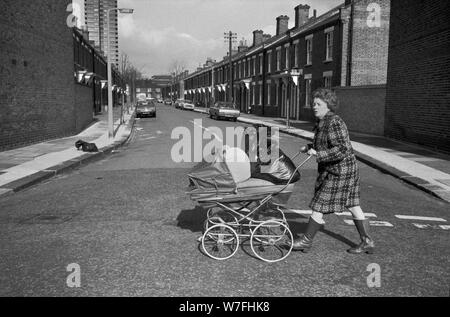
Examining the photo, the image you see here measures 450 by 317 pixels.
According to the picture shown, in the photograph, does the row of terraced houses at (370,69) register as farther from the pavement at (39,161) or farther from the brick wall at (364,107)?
the pavement at (39,161)

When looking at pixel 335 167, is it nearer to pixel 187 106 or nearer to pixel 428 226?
pixel 428 226

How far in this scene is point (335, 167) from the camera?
5211mm

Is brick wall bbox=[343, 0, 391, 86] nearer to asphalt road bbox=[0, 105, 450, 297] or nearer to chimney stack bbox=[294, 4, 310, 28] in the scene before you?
chimney stack bbox=[294, 4, 310, 28]

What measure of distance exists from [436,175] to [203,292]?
853 centimetres

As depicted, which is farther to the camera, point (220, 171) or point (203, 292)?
point (220, 171)

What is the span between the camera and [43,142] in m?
17.9

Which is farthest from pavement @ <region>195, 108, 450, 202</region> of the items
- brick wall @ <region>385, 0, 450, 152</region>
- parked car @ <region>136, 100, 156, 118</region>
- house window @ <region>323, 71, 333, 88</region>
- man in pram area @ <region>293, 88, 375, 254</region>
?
parked car @ <region>136, 100, 156, 118</region>

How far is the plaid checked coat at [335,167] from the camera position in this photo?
5.10 metres

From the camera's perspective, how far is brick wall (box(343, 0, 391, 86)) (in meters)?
26.8

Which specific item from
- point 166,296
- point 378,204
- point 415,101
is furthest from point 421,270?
point 415,101

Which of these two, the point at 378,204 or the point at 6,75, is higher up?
the point at 6,75

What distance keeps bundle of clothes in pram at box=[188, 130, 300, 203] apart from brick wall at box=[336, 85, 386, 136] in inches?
675

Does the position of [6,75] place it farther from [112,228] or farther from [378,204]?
[378,204]

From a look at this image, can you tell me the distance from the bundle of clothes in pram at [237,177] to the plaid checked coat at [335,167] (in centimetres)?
36
